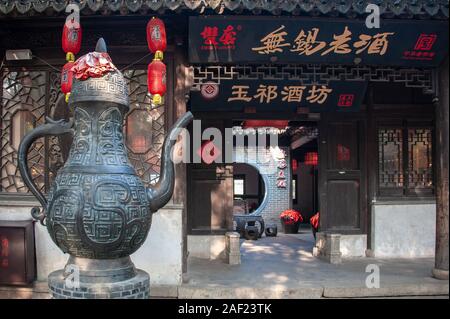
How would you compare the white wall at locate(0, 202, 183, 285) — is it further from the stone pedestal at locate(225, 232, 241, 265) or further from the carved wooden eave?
the carved wooden eave

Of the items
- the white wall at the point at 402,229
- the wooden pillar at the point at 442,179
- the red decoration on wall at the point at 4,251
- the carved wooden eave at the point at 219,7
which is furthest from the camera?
the white wall at the point at 402,229

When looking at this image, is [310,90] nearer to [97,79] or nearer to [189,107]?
[189,107]

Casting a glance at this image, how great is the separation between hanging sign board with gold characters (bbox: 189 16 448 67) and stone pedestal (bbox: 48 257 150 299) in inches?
124

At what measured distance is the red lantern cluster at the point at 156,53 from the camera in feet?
15.5

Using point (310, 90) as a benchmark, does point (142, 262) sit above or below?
below

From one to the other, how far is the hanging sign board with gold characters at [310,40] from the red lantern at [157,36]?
1.19ft

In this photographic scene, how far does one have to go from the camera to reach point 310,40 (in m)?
5.07

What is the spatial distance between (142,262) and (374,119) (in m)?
4.54

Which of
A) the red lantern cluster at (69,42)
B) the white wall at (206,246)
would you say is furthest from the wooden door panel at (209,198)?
the red lantern cluster at (69,42)

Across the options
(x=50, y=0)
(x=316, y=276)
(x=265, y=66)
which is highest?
(x=50, y=0)

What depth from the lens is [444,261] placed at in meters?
5.42

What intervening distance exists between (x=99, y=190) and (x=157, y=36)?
9.02 feet

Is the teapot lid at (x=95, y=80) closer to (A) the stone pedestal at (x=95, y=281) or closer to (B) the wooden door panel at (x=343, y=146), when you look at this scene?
(A) the stone pedestal at (x=95, y=281)

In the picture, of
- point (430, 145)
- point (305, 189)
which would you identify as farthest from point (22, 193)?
point (305, 189)
